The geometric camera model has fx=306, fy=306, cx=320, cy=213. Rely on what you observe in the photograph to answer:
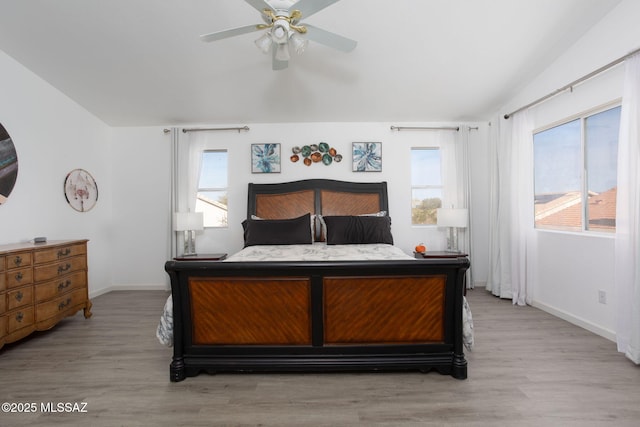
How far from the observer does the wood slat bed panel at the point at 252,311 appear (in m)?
2.14

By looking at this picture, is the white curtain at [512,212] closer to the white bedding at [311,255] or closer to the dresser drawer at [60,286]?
the white bedding at [311,255]

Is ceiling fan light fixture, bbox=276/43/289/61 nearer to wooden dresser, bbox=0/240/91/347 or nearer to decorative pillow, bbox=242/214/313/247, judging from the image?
decorative pillow, bbox=242/214/313/247

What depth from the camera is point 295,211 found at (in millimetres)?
4488

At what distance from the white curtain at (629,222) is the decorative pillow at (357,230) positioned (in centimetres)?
214

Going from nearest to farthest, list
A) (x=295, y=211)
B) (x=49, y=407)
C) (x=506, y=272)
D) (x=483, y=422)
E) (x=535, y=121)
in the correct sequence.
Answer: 1. (x=483, y=422)
2. (x=49, y=407)
3. (x=535, y=121)
4. (x=506, y=272)
5. (x=295, y=211)

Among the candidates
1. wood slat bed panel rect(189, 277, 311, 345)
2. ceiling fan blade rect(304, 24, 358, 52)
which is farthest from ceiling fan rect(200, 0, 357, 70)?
wood slat bed panel rect(189, 277, 311, 345)

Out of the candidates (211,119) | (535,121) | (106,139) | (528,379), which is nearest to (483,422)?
(528,379)

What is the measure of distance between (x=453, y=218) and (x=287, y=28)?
10.4ft

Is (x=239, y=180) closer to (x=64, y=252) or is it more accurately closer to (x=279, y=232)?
(x=279, y=232)

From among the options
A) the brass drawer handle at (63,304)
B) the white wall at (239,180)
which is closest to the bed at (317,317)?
the brass drawer handle at (63,304)

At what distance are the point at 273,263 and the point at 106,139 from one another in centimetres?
420

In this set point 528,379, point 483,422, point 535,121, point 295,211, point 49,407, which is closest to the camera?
point 483,422

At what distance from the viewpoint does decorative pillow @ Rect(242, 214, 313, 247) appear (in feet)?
12.8

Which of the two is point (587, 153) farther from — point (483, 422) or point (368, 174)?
point (483, 422)
